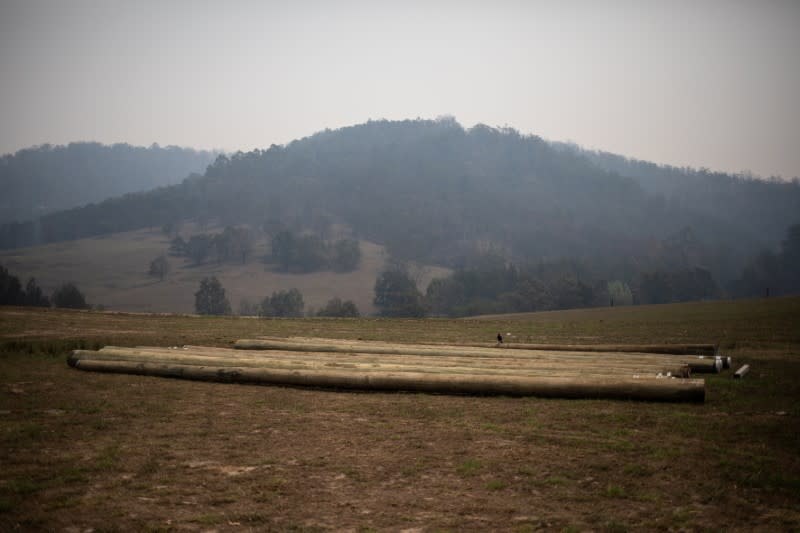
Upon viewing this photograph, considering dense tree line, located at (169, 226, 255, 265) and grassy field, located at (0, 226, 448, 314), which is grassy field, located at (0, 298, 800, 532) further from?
dense tree line, located at (169, 226, 255, 265)

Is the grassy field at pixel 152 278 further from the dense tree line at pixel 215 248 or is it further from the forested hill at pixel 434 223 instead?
the forested hill at pixel 434 223

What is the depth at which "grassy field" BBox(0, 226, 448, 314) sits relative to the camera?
110 metres

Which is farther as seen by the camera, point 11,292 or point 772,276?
point 772,276

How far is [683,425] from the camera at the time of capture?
346 inches

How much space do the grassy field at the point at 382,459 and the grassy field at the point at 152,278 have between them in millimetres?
97123

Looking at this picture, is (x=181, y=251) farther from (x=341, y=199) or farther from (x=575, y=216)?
(x=575, y=216)

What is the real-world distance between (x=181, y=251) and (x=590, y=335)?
12893cm

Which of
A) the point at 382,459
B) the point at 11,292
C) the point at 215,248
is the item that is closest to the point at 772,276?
the point at 215,248

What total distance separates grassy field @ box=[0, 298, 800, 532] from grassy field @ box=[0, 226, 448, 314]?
9712 cm

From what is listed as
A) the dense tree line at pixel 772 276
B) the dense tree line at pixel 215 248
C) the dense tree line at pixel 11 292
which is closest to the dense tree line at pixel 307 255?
the dense tree line at pixel 215 248

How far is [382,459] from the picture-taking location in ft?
24.8

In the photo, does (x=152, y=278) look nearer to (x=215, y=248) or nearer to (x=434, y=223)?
(x=215, y=248)

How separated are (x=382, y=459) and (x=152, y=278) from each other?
123 m

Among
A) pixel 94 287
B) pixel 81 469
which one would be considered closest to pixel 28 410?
pixel 81 469
